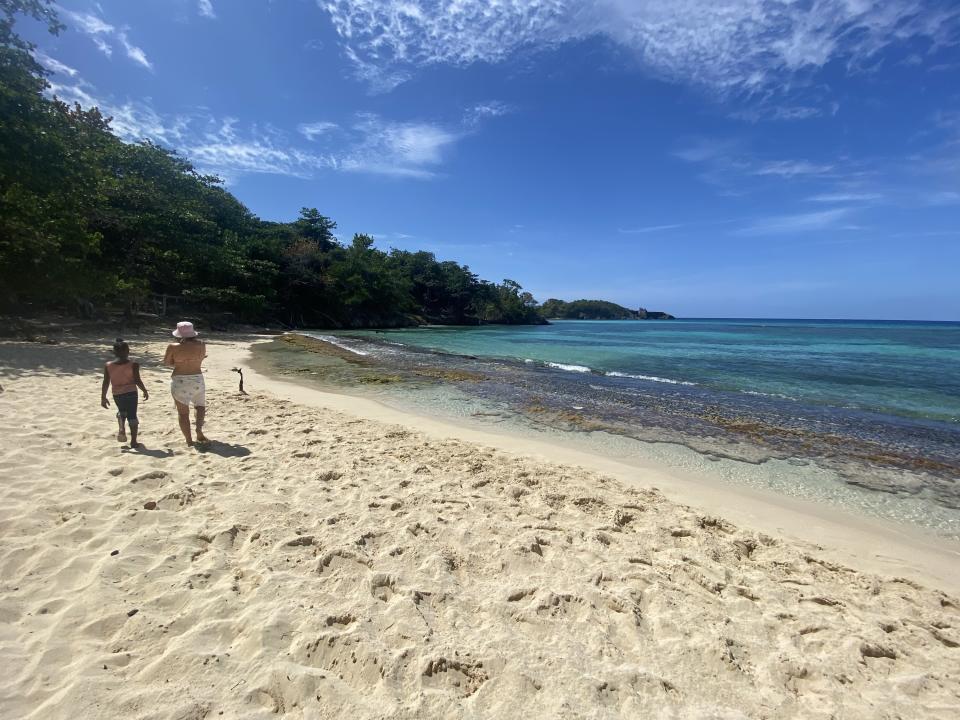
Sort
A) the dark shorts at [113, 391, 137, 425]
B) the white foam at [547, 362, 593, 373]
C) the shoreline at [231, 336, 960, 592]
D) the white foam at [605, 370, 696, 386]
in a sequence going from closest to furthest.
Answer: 1. the shoreline at [231, 336, 960, 592]
2. the dark shorts at [113, 391, 137, 425]
3. the white foam at [605, 370, 696, 386]
4. the white foam at [547, 362, 593, 373]

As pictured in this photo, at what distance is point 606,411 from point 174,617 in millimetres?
10107

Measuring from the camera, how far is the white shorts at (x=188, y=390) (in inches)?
243

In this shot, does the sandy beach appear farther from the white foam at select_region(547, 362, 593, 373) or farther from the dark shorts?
the white foam at select_region(547, 362, 593, 373)

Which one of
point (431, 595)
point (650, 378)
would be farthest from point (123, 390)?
point (650, 378)

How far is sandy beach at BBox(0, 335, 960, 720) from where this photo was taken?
2430 mm

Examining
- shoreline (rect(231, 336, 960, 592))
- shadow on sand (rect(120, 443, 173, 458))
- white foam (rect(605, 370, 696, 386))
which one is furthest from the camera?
white foam (rect(605, 370, 696, 386))

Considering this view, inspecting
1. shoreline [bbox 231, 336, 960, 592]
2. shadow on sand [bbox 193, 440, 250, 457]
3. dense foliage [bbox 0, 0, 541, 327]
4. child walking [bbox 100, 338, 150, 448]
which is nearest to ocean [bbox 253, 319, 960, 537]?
shoreline [bbox 231, 336, 960, 592]

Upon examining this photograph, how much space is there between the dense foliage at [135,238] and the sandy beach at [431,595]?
12.9m

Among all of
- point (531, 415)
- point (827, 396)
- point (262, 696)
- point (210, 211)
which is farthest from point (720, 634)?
point (210, 211)

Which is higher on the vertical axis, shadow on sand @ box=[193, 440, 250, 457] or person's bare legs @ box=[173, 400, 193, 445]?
person's bare legs @ box=[173, 400, 193, 445]

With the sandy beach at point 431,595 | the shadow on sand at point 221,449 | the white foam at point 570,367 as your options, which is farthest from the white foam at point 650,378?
the shadow on sand at point 221,449

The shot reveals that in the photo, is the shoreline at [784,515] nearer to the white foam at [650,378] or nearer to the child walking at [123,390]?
the child walking at [123,390]

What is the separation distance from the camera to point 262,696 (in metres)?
2.31

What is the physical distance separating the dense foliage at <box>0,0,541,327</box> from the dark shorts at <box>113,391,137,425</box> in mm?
12202
